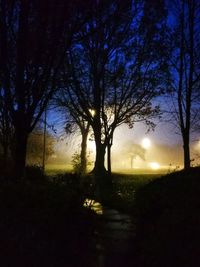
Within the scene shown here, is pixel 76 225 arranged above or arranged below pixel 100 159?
below

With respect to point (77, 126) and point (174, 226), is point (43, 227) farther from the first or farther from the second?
point (77, 126)

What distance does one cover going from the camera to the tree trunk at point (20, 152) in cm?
1120

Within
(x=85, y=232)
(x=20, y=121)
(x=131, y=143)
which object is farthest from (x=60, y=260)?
(x=131, y=143)

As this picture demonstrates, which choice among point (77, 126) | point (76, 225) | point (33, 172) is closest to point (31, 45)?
point (76, 225)

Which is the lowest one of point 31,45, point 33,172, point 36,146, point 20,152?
point 33,172

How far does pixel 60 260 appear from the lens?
6.21 meters

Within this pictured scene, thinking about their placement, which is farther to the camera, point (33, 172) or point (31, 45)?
point (33, 172)

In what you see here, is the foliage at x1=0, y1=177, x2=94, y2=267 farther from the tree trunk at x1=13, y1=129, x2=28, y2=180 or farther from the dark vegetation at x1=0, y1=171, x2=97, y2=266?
the tree trunk at x1=13, y1=129, x2=28, y2=180

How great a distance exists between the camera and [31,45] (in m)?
10.8

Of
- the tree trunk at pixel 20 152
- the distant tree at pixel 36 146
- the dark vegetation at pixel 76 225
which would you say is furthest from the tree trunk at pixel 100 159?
the distant tree at pixel 36 146

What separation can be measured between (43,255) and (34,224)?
111cm

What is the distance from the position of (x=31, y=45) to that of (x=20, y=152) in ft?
10.0

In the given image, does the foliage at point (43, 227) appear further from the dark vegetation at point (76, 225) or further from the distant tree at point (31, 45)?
the distant tree at point (31, 45)

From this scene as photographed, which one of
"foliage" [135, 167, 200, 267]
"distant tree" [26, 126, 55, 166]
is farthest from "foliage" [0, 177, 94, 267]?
"distant tree" [26, 126, 55, 166]
